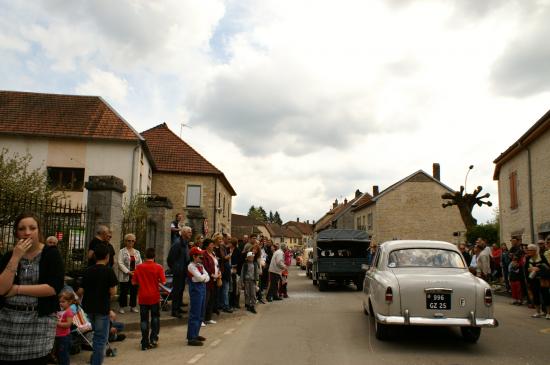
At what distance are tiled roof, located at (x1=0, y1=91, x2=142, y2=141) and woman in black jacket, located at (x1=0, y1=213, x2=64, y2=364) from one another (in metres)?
24.9

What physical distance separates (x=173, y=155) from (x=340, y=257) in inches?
835

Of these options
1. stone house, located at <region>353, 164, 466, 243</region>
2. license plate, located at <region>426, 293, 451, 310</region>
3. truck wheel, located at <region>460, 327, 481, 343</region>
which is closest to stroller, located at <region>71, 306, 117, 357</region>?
license plate, located at <region>426, 293, 451, 310</region>

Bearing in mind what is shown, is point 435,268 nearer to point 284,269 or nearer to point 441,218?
point 284,269

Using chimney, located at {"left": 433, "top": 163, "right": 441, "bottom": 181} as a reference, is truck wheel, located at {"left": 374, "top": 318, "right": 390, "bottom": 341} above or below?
below

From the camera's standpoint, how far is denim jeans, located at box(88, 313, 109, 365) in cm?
625

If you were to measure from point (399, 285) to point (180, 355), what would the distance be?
363 centimetres

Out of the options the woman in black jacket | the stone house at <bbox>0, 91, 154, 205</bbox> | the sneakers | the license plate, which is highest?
the stone house at <bbox>0, 91, 154, 205</bbox>

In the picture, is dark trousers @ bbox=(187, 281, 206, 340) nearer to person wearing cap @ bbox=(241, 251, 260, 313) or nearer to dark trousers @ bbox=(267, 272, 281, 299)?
person wearing cap @ bbox=(241, 251, 260, 313)

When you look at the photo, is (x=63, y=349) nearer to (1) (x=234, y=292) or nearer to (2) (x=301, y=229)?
(1) (x=234, y=292)

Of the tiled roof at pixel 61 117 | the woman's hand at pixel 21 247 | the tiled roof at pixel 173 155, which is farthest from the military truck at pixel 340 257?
the woman's hand at pixel 21 247

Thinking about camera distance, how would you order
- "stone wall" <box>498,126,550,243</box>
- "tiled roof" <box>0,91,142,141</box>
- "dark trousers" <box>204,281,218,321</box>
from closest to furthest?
"dark trousers" <box>204,281,218,321</box>, "stone wall" <box>498,126,550,243</box>, "tiled roof" <box>0,91,142,141</box>

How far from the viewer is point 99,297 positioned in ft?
20.7

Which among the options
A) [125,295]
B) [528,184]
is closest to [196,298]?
[125,295]

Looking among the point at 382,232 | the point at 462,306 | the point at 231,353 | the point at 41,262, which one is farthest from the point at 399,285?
the point at 382,232
